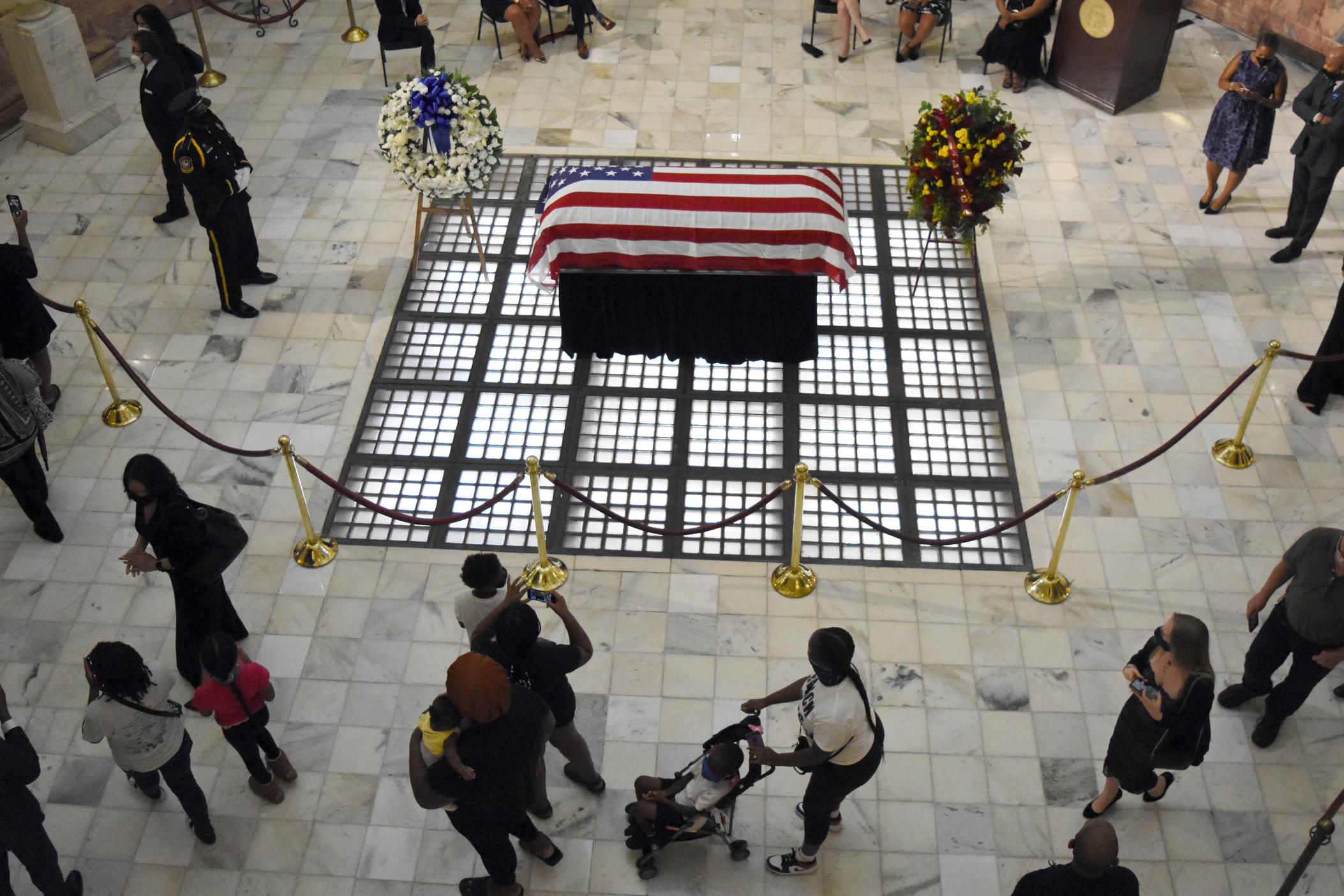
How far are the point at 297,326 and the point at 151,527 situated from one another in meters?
2.88

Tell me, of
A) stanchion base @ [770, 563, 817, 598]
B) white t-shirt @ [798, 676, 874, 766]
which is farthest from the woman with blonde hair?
stanchion base @ [770, 563, 817, 598]

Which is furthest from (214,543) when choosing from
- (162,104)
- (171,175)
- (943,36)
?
(943,36)

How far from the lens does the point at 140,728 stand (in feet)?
15.0

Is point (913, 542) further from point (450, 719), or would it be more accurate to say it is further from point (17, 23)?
point (17, 23)

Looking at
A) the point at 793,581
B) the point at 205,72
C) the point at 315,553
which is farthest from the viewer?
the point at 205,72

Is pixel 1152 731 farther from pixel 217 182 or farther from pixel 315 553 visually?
pixel 217 182

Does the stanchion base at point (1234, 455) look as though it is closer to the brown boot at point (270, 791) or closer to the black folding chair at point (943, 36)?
the black folding chair at point (943, 36)

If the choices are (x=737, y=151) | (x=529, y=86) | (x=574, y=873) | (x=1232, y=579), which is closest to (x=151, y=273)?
(x=529, y=86)

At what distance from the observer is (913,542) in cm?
604

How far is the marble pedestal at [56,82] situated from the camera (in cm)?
885

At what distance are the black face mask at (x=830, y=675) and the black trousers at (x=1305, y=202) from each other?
555 cm

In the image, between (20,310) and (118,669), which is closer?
(118,669)

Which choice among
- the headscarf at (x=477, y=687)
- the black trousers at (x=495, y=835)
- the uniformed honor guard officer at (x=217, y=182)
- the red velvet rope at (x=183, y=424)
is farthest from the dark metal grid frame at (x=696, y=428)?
the headscarf at (x=477, y=687)

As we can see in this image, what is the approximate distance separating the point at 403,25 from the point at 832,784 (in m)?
7.34
